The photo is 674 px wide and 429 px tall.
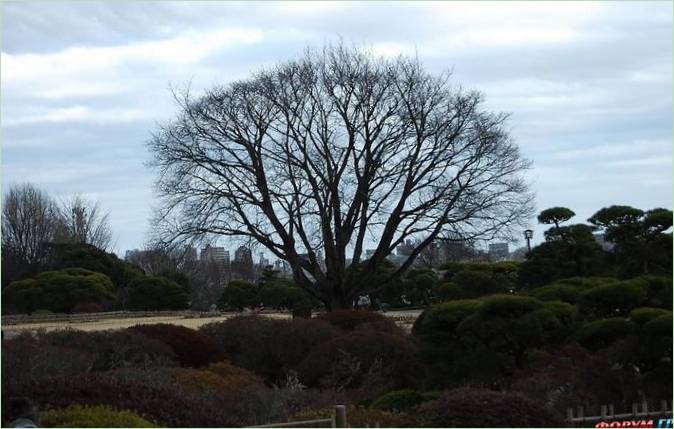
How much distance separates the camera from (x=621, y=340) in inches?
543

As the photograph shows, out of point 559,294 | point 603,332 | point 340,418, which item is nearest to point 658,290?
point 603,332

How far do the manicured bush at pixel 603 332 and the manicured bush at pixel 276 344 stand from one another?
20.3ft

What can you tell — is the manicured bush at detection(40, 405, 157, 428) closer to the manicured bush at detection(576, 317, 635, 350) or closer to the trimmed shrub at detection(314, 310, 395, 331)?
the manicured bush at detection(576, 317, 635, 350)

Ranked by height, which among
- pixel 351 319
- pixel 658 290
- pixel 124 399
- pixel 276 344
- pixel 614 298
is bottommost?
pixel 124 399

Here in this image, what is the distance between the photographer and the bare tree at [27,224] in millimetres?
59969

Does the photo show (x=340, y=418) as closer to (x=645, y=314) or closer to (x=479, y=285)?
(x=645, y=314)

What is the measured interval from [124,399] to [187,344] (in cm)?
975

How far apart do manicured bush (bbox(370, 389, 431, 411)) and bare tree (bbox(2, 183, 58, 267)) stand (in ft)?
154

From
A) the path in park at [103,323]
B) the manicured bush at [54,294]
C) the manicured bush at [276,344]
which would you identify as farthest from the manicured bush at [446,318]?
the manicured bush at [54,294]

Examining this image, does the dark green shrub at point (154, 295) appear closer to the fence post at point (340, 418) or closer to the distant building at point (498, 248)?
the distant building at point (498, 248)

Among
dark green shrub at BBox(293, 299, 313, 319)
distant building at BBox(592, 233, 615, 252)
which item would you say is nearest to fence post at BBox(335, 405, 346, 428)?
distant building at BBox(592, 233, 615, 252)

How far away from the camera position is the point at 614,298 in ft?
51.1

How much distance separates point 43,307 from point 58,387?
35065 millimetres

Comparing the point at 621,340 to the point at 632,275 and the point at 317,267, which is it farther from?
the point at 317,267
